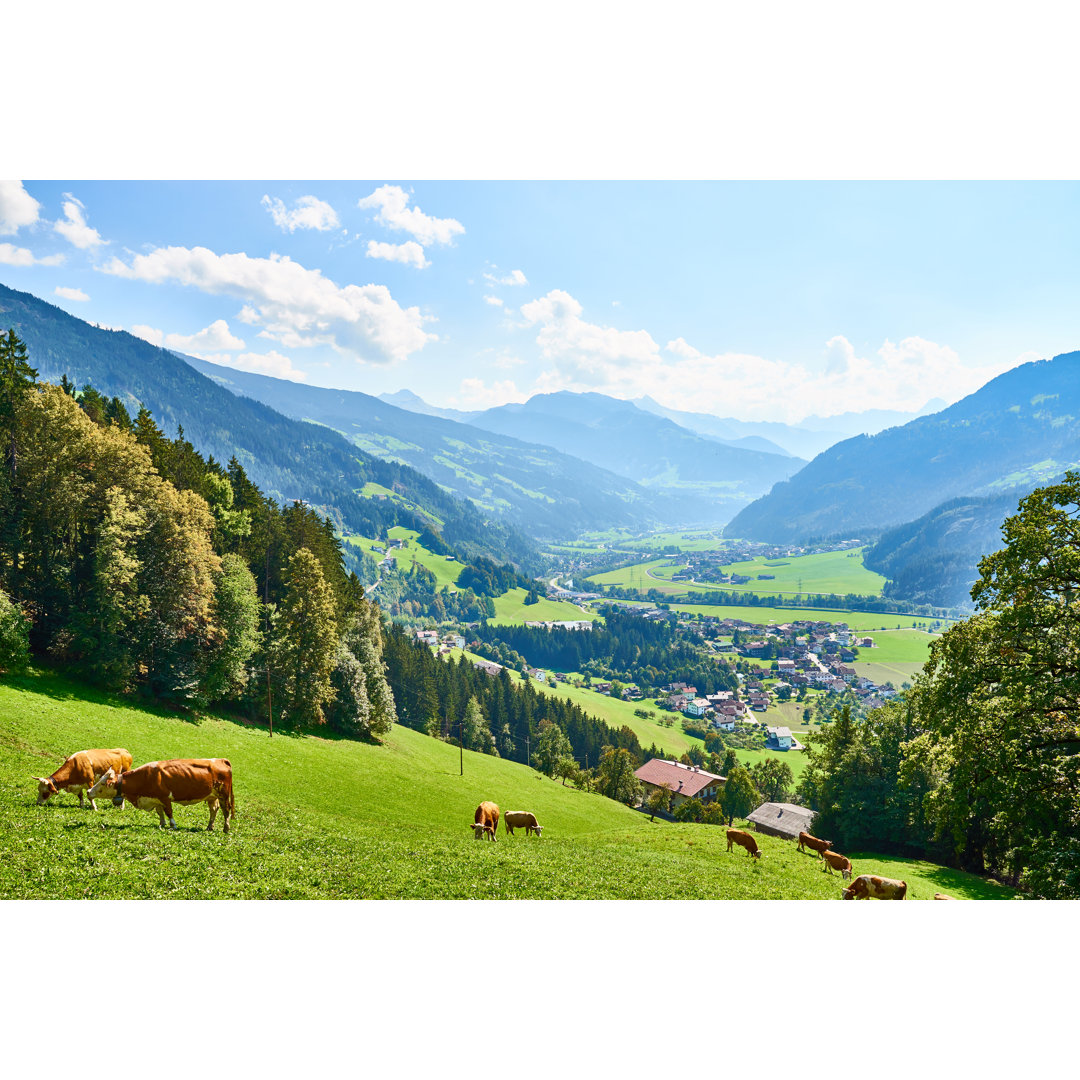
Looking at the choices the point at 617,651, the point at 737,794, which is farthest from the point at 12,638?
the point at 617,651

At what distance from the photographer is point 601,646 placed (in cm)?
18525

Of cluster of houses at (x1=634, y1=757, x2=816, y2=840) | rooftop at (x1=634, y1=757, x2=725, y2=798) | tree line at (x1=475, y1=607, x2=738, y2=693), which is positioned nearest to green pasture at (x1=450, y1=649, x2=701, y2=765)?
rooftop at (x1=634, y1=757, x2=725, y2=798)

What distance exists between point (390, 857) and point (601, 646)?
174 m

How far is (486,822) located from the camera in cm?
2180

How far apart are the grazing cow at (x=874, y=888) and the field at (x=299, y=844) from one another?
984 millimetres

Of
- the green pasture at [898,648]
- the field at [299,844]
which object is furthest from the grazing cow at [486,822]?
the green pasture at [898,648]

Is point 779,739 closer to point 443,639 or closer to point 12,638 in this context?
point 443,639

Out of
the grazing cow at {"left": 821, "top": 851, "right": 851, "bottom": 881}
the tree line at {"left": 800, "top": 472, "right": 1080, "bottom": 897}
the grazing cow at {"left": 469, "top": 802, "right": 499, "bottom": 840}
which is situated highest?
the tree line at {"left": 800, "top": 472, "right": 1080, "bottom": 897}

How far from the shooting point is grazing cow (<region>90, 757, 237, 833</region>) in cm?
1412

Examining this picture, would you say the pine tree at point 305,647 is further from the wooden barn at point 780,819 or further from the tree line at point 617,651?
the tree line at point 617,651

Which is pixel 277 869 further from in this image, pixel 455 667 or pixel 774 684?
pixel 774 684

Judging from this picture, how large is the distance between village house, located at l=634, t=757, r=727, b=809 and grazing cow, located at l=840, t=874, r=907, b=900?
56.4m

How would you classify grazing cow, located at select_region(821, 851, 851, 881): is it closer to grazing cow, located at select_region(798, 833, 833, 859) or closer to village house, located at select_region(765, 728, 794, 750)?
grazing cow, located at select_region(798, 833, 833, 859)

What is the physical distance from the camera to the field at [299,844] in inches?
452
